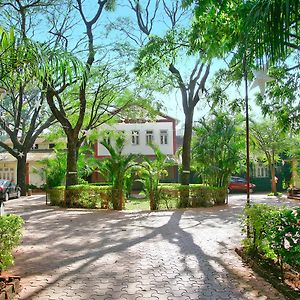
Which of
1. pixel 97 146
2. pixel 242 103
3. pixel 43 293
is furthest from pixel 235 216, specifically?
pixel 97 146

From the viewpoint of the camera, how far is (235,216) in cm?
1289

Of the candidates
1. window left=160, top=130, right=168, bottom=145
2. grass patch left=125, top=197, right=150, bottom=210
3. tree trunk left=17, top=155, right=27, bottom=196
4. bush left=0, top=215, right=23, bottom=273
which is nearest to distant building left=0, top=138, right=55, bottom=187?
tree trunk left=17, top=155, right=27, bottom=196

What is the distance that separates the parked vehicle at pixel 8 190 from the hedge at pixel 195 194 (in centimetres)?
1020

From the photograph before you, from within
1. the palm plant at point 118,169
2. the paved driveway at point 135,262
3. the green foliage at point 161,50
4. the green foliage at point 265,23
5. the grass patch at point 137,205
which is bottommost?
the paved driveway at point 135,262

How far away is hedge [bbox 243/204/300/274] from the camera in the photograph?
454 centimetres

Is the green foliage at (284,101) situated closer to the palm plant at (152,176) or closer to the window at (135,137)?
the palm plant at (152,176)

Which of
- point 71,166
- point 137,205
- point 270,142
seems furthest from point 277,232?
point 270,142

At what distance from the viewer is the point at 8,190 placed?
72.6 ft

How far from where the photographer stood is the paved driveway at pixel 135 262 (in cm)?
496

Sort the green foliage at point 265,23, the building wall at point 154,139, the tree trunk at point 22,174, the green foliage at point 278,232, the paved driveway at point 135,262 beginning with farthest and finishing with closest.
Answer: the building wall at point 154,139 → the tree trunk at point 22,174 → the paved driveway at point 135,262 → the green foliage at point 278,232 → the green foliage at point 265,23

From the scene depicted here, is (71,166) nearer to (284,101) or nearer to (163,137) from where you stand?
(284,101)

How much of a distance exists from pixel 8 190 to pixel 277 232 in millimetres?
19860

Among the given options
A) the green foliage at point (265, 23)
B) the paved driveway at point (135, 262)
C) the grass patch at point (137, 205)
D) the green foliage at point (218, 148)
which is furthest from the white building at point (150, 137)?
the green foliage at point (265, 23)

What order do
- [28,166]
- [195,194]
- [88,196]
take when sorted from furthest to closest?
[28,166], [195,194], [88,196]
